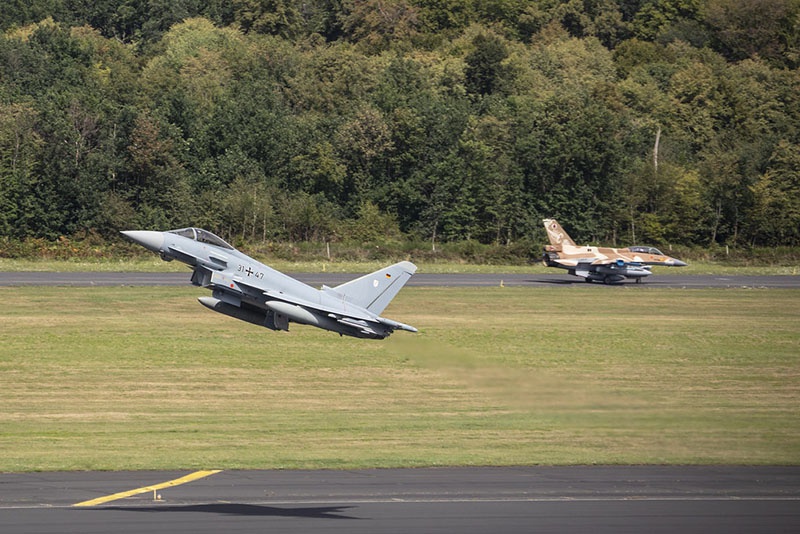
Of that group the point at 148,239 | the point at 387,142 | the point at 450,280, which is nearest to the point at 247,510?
the point at 148,239

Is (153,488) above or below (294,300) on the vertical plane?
below

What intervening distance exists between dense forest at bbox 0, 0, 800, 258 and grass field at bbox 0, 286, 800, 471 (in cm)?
3652

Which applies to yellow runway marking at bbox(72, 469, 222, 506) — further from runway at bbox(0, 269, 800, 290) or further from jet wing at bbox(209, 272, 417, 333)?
runway at bbox(0, 269, 800, 290)

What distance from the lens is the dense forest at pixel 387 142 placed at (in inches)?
4373

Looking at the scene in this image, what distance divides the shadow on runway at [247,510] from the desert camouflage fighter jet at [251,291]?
8.30 metres

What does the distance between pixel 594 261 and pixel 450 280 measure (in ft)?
37.3

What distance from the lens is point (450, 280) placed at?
89.2 metres

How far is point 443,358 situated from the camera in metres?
44.9

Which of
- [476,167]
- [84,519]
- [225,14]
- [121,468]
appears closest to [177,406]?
[121,468]

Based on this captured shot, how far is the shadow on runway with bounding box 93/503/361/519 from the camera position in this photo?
3238cm

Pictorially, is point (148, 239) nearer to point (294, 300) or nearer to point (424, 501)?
point (294, 300)

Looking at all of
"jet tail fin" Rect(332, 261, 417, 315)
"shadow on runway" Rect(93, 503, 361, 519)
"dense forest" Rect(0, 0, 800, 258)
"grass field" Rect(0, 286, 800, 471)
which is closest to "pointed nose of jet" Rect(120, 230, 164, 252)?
"jet tail fin" Rect(332, 261, 417, 315)

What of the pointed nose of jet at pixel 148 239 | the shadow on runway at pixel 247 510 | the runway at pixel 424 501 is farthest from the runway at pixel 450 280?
the shadow on runway at pixel 247 510

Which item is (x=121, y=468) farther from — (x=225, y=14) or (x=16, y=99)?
(x=225, y=14)
